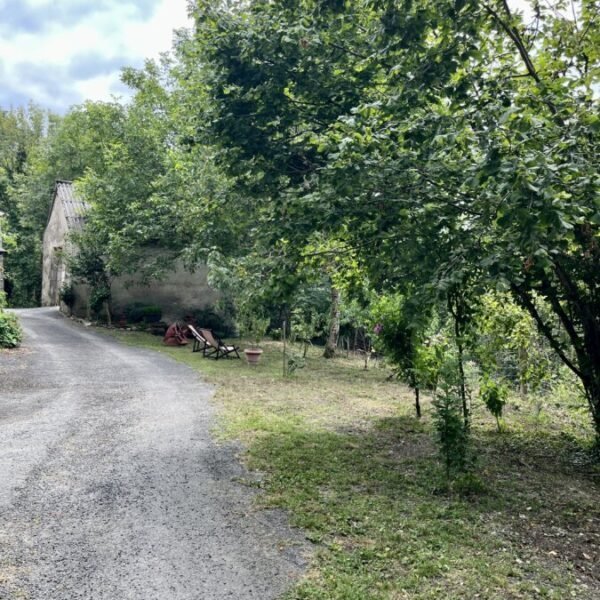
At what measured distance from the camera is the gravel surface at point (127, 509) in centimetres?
279

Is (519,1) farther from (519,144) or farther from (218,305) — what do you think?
(218,305)

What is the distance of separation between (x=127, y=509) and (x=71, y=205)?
20.2 meters

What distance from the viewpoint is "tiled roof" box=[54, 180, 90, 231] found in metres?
19.5

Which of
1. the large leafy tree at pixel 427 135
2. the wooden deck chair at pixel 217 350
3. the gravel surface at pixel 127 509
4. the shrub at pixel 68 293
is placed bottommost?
the gravel surface at pixel 127 509

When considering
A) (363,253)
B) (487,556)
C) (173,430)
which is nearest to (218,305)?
(173,430)

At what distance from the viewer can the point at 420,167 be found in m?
3.92

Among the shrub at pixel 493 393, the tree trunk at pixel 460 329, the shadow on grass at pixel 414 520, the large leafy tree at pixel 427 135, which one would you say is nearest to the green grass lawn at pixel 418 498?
the shadow on grass at pixel 414 520

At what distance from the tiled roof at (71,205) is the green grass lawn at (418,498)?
14.7 metres

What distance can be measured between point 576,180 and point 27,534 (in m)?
4.34

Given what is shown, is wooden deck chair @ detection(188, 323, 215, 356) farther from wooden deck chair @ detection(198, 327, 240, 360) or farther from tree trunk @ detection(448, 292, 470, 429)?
tree trunk @ detection(448, 292, 470, 429)

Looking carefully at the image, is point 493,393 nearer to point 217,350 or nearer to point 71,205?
point 217,350

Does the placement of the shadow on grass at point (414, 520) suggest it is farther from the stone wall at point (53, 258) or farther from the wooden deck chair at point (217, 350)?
the stone wall at point (53, 258)

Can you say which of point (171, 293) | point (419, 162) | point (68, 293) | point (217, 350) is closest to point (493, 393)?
point (419, 162)

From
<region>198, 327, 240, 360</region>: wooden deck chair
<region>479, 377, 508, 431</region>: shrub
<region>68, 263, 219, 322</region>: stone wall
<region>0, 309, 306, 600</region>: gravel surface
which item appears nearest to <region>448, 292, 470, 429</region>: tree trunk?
<region>479, 377, 508, 431</region>: shrub
